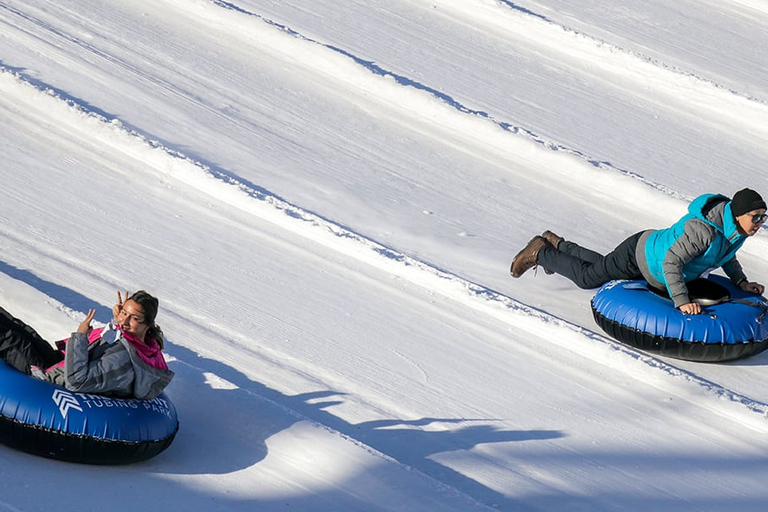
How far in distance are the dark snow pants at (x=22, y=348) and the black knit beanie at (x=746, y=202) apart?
3612mm

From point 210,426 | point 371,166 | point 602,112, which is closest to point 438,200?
point 371,166

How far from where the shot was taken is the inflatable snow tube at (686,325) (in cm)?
607

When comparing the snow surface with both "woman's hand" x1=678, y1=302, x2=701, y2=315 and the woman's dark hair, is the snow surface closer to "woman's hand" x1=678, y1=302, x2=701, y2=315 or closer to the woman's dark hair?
"woman's hand" x1=678, y1=302, x2=701, y2=315

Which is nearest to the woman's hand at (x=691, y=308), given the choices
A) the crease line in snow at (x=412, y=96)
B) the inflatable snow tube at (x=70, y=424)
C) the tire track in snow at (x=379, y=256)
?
the tire track in snow at (x=379, y=256)

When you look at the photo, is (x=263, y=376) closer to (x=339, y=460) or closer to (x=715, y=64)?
(x=339, y=460)

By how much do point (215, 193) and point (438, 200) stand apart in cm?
160

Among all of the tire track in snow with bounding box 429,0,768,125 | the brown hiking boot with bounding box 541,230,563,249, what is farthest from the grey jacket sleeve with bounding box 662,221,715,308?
the tire track in snow with bounding box 429,0,768,125

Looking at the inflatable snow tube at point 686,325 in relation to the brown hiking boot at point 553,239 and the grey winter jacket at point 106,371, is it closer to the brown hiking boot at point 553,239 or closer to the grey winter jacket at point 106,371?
the brown hiking boot at point 553,239

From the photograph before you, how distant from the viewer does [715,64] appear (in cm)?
1072

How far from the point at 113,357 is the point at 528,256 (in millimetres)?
3126

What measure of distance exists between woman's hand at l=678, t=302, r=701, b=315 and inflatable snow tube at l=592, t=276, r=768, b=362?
0.9 inches

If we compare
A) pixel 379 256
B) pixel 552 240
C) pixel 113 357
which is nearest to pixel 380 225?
pixel 379 256

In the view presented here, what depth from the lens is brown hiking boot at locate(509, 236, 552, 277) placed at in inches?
272

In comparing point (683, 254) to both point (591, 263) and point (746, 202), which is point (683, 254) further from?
point (591, 263)
